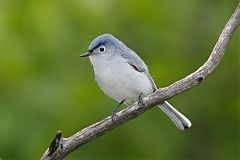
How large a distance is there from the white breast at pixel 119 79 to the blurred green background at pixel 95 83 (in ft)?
3.46

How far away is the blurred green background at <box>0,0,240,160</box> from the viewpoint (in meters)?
5.96

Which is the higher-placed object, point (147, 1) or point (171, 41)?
point (147, 1)

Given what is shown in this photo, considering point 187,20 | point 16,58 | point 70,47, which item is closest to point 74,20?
point 70,47

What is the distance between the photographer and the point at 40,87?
6070mm

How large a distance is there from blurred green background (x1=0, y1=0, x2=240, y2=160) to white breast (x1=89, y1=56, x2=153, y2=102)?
1054 millimetres

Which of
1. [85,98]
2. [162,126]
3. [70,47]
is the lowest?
[162,126]

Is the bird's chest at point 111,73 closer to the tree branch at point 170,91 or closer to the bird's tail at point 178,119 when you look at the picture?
the bird's tail at point 178,119

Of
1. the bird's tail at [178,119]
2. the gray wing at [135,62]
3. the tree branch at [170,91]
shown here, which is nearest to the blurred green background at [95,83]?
the bird's tail at [178,119]

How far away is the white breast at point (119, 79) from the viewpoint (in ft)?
15.9

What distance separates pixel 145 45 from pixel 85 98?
84cm

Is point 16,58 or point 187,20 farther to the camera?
point 187,20

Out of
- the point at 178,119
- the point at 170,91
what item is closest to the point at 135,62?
the point at 178,119

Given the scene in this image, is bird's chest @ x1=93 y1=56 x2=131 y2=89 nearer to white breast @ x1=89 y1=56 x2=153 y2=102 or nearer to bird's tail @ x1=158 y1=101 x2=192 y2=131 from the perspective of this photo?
white breast @ x1=89 y1=56 x2=153 y2=102

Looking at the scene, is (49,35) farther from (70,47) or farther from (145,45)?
(145,45)
